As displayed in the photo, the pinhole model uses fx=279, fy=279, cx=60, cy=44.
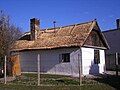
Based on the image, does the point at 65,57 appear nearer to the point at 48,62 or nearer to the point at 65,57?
the point at 65,57

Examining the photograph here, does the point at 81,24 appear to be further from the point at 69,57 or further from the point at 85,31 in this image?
the point at 69,57

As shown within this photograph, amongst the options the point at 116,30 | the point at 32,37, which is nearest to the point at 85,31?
the point at 32,37

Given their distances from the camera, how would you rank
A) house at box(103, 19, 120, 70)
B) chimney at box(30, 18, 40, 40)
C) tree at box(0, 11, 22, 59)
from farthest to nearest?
house at box(103, 19, 120, 70) → chimney at box(30, 18, 40, 40) → tree at box(0, 11, 22, 59)

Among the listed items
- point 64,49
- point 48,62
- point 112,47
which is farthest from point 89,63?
point 112,47

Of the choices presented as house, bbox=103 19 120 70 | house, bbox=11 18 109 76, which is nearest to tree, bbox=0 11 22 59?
house, bbox=11 18 109 76

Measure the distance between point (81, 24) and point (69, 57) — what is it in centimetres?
508

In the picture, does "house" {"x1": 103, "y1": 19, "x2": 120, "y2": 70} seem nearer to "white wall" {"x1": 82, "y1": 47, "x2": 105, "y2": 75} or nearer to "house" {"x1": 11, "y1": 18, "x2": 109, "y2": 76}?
"house" {"x1": 11, "y1": 18, "x2": 109, "y2": 76}

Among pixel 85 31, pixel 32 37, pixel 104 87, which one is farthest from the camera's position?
pixel 32 37

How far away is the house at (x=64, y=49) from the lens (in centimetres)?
2981

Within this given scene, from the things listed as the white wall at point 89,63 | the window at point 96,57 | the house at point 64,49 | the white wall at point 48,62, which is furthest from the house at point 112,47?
the white wall at point 48,62

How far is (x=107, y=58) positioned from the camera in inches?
1695

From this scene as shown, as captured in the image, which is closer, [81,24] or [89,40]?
[89,40]

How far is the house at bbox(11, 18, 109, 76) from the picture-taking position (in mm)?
29812

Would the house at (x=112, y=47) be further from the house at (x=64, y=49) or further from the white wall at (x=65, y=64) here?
the white wall at (x=65, y=64)
